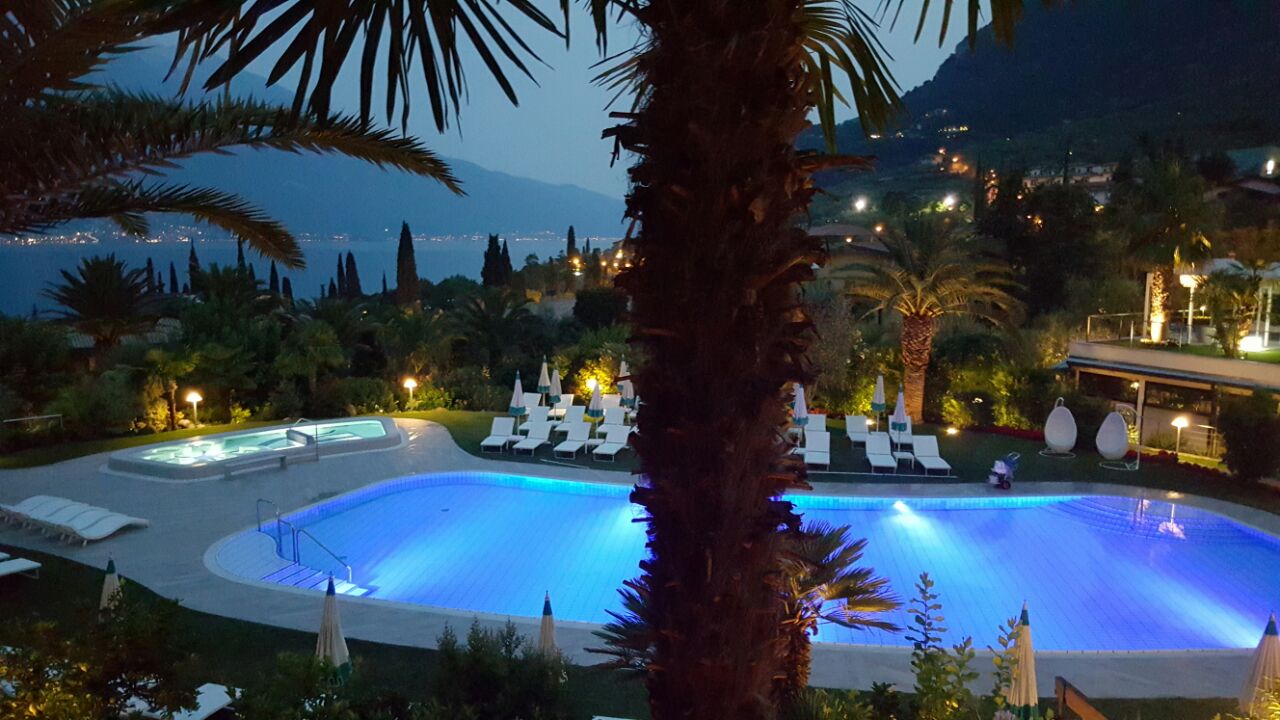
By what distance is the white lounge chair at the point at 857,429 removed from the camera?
1564 centimetres

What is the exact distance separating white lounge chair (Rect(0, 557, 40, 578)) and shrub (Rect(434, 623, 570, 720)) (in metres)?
5.56

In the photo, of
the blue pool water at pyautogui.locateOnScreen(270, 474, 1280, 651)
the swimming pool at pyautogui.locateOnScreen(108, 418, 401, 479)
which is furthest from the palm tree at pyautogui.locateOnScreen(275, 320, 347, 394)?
the blue pool water at pyautogui.locateOnScreen(270, 474, 1280, 651)

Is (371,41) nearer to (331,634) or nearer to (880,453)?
(331,634)

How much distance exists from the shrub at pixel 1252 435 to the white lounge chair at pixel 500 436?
38.8ft

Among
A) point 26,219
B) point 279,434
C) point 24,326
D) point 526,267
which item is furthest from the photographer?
point 526,267

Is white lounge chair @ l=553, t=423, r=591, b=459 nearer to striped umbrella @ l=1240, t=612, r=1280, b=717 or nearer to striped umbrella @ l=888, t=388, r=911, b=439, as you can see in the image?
striped umbrella @ l=888, t=388, r=911, b=439

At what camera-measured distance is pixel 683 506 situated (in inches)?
88.8

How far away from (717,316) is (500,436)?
14.0 metres

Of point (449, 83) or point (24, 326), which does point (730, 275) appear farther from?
point (24, 326)

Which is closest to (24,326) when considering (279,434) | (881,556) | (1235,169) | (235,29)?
(279,434)

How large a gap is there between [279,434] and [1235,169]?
151 feet

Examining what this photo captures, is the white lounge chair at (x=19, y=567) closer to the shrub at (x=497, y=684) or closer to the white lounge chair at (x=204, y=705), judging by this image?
the white lounge chair at (x=204, y=705)

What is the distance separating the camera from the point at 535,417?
16344 mm

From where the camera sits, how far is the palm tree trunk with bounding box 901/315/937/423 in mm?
17406
